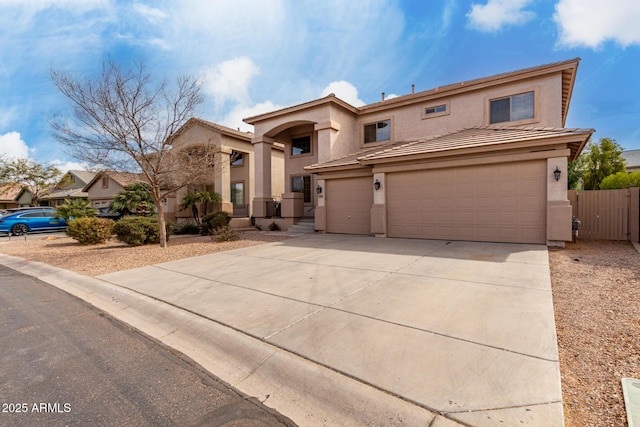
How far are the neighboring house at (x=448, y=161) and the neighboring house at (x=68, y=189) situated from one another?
30.9m

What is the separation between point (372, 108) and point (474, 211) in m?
8.57

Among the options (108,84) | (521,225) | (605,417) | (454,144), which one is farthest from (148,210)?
(605,417)

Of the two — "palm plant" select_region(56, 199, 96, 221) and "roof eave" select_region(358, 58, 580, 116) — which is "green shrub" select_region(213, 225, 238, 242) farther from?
"roof eave" select_region(358, 58, 580, 116)

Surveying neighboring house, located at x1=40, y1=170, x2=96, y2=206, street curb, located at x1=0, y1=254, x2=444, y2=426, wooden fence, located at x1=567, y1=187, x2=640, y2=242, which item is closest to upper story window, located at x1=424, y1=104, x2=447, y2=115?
wooden fence, located at x1=567, y1=187, x2=640, y2=242

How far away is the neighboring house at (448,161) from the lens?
31.8ft

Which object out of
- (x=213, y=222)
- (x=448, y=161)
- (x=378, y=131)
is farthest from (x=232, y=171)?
(x=448, y=161)

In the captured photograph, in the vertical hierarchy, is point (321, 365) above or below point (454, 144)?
below

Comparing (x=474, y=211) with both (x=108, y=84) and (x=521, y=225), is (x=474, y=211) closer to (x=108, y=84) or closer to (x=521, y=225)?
(x=521, y=225)

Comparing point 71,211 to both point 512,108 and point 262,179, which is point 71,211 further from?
point 512,108

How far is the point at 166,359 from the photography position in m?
3.52

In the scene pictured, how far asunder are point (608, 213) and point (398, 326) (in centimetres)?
1154

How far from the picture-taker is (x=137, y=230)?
11664mm

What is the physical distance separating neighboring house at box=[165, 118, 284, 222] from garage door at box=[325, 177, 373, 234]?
7.33m

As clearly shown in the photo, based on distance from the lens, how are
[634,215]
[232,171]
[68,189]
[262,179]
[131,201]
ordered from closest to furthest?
[634,215], [262,179], [131,201], [232,171], [68,189]
